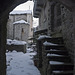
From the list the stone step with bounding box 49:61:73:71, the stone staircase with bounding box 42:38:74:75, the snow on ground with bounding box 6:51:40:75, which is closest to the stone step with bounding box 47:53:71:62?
the stone staircase with bounding box 42:38:74:75

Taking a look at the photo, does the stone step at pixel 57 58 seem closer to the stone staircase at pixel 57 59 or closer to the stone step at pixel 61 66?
the stone staircase at pixel 57 59

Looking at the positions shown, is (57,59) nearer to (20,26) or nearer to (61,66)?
(61,66)

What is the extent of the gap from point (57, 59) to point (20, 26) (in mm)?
27448

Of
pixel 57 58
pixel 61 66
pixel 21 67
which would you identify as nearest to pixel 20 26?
pixel 21 67

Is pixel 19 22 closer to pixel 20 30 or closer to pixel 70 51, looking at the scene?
pixel 20 30

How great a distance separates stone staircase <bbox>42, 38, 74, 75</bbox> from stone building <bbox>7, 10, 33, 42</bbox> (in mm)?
26561

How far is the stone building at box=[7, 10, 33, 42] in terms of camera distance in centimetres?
3216

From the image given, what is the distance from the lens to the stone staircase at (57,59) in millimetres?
4449

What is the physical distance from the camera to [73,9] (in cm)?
Answer: 350

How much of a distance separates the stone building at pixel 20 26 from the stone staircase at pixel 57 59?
26561 millimetres

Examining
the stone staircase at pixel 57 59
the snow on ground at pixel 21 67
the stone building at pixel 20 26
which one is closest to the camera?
the stone staircase at pixel 57 59

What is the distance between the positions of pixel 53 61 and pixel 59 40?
1514 millimetres

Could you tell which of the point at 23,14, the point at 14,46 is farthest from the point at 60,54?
the point at 23,14

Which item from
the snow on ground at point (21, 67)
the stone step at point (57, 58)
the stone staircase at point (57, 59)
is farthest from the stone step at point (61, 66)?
the snow on ground at point (21, 67)
